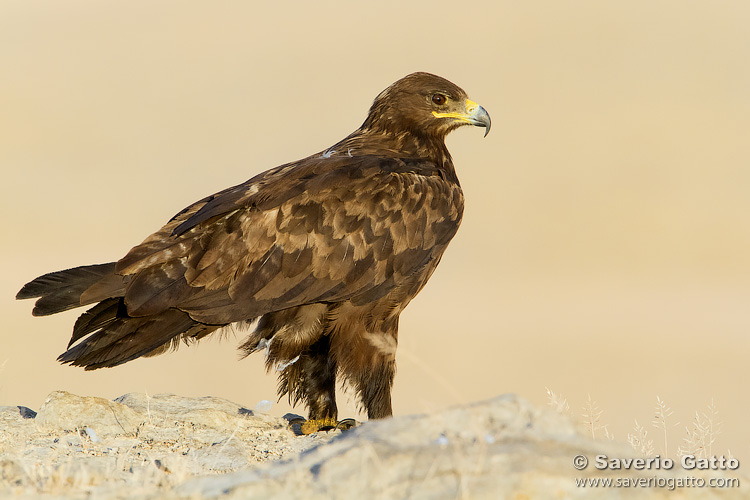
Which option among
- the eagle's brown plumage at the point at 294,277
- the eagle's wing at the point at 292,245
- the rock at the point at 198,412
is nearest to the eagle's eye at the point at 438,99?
the eagle's brown plumage at the point at 294,277

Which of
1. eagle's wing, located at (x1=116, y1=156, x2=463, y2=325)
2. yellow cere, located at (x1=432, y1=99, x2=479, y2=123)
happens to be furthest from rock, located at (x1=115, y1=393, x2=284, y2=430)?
yellow cere, located at (x1=432, y1=99, x2=479, y2=123)

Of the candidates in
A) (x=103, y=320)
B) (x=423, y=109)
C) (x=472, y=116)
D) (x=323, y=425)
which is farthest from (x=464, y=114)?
(x=103, y=320)

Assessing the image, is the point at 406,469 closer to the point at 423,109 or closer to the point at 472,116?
the point at 423,109

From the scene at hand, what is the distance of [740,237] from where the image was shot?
2561 cm

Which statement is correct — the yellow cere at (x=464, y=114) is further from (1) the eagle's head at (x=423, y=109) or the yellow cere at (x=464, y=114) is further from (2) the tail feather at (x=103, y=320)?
(2) the tail feather at (x=103, y=320)

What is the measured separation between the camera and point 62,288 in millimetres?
6680

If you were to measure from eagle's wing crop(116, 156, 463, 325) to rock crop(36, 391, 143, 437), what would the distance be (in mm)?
745

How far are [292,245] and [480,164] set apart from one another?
74.1ft

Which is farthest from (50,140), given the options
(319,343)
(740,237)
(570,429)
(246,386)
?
(570,429)

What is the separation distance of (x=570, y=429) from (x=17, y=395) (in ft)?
42.9

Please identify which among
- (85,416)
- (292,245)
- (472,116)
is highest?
(472,116)

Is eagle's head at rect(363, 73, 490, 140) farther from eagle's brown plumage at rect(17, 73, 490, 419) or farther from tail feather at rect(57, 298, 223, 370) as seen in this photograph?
tail feather at rect(57, 298, 223, 370)

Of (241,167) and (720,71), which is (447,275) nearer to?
(241,167)

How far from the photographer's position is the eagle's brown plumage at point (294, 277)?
6.64m
